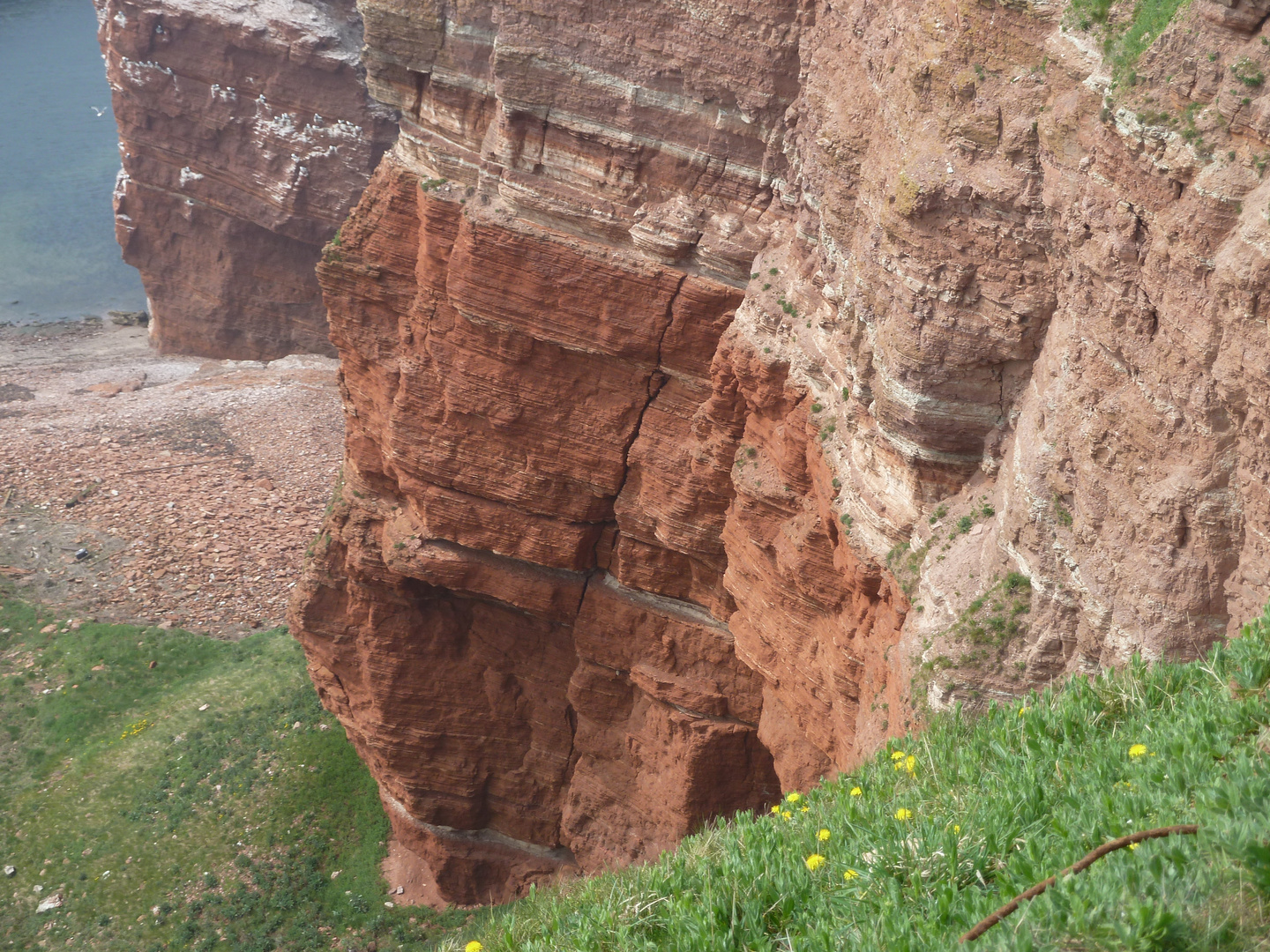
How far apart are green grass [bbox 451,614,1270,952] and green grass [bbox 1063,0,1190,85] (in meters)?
4.03

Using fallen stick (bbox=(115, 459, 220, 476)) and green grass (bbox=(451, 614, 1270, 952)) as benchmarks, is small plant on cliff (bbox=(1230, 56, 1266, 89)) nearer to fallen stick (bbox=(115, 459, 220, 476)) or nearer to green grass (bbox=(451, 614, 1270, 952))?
green grass (bbox=(451, 614, 1270, 952))

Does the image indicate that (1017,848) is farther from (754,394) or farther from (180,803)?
(180,803)

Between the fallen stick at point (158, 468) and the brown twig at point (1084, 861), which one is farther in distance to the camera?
the fallen stick at point (158, 468)

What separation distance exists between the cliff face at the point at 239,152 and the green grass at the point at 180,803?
19.6m

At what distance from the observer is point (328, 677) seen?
20156mm

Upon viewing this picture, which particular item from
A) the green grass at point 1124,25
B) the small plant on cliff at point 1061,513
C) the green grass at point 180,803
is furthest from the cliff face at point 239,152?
the small plant on cliff at point 1061,513

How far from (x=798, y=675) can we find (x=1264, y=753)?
27.1 ft

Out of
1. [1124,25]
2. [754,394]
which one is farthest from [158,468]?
[1124,25]

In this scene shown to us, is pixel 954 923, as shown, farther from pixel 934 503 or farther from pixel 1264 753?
pixel 934 503

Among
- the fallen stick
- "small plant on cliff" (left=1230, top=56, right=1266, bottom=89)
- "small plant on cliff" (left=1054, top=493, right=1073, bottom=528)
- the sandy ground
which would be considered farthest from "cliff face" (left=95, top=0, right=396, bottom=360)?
"small plant on cliff" (left=1230, top=56, right=1266, bottom=89)

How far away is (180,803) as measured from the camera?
2048 cm

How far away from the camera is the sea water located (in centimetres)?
5509

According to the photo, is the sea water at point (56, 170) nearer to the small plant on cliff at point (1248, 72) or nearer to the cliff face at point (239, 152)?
the cliff face at point (239, 152)

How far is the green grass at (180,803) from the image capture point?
61.2 ft
